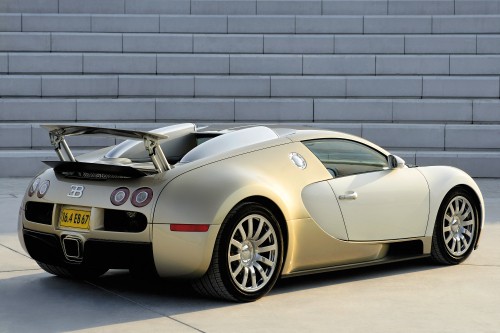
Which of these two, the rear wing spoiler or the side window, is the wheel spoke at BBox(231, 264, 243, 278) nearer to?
the rear wing spoiler

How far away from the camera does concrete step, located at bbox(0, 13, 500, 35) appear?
1952 centimetres

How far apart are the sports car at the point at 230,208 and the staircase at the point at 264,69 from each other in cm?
883

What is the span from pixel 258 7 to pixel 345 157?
41.0ft

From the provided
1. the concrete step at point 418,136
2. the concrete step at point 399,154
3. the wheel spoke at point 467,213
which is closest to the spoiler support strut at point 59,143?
the wheel spoke at point 467,213

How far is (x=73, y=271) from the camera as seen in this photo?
7.80 m

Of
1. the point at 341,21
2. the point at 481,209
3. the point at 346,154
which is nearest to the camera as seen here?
the point at 346,154

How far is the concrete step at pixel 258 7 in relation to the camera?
66.0ft

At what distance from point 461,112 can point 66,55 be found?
6428 millimetres

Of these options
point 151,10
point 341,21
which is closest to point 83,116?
point 151,10

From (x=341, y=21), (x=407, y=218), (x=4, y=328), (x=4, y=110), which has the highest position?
(x=341, y=21)

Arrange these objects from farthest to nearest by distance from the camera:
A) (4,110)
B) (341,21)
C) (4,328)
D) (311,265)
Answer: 1. (341,21)
2. (4,110)
3. (311,265)
4. (4,328)

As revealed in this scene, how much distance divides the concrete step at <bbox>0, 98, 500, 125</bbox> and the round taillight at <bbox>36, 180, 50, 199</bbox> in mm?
10458

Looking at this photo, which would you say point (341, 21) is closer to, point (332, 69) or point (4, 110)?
point (332, 69)

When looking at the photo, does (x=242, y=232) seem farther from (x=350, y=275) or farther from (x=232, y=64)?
(x=232, y=64)
